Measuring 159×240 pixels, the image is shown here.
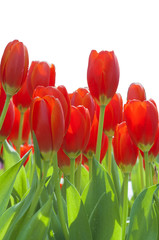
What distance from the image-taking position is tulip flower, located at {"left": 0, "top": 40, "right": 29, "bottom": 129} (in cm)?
80

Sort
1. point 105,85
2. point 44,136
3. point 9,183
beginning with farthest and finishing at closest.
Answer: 1. point 105,85
2. point 9,183
3. point 44,136

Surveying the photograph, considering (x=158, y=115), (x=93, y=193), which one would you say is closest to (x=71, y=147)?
(x=93, y=193)

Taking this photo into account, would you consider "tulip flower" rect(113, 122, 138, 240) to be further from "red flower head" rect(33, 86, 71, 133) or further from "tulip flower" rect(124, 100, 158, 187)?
"red flower head" rect(33, 86, 71, 133)

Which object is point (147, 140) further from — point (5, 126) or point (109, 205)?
point (5, 126)

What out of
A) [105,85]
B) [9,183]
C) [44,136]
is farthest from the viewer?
[105,85]

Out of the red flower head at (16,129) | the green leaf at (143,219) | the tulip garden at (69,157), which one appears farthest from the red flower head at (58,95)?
the red flower head at (16,129)

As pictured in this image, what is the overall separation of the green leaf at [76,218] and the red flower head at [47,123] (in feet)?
0.36

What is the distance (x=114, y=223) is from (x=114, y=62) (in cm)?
37

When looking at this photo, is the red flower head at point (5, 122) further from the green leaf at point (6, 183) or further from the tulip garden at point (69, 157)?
the green leaf at point (6, 183)

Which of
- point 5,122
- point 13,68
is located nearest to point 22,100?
point 5,122

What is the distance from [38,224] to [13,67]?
0.35 metres

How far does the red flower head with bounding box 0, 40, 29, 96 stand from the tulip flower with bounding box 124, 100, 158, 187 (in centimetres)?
25

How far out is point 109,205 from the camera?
742 mm

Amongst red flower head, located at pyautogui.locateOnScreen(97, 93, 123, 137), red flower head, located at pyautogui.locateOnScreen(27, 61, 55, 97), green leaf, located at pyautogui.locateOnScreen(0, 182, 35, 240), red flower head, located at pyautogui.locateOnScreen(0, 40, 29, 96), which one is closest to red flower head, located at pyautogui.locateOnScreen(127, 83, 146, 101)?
red flower head, located at pyautogui.locateOnScreen(97, 93, 123, 137)
